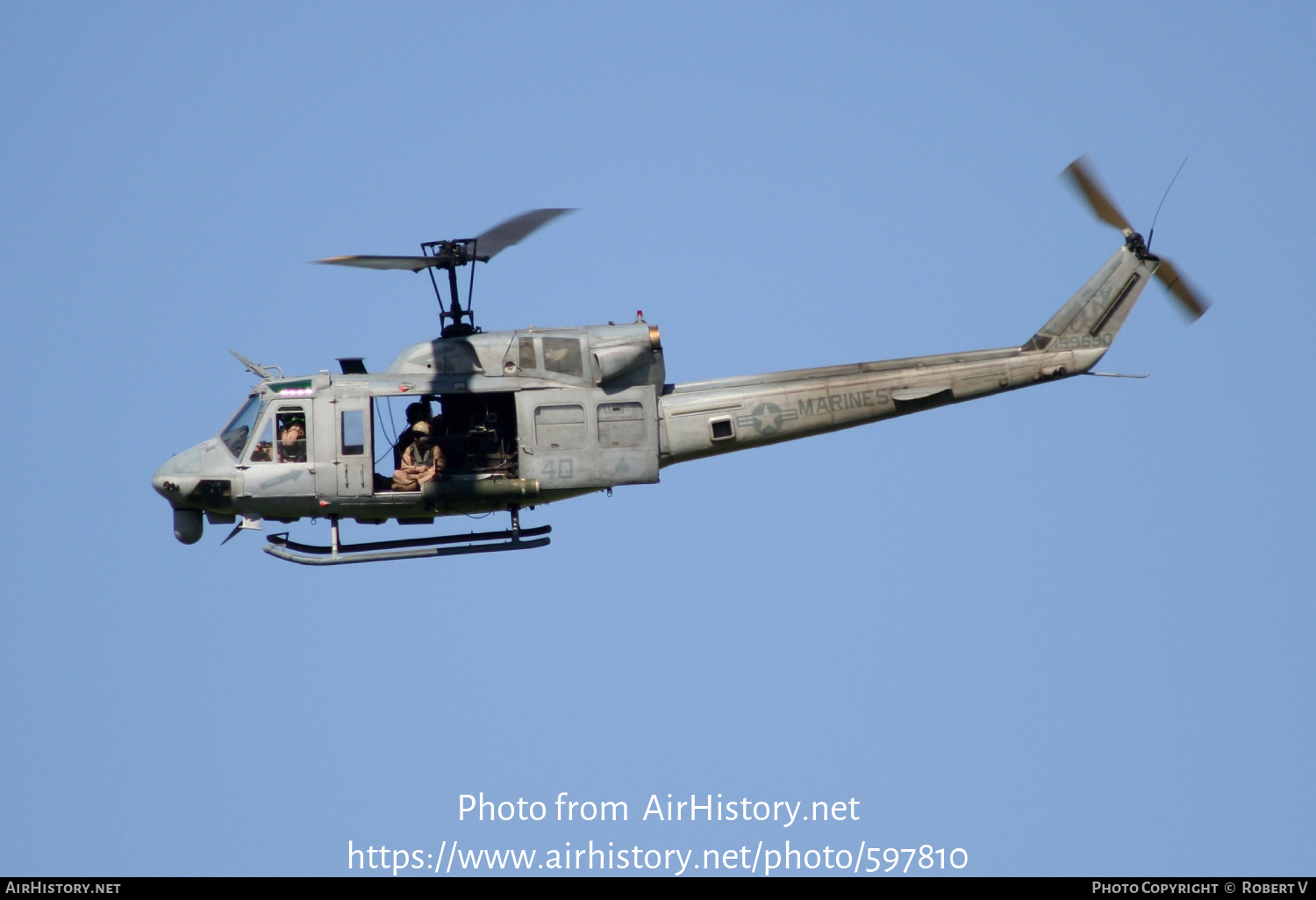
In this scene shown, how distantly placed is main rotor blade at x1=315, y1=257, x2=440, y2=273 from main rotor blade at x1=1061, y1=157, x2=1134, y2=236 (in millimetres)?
8411

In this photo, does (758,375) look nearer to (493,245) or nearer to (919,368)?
(919,368)

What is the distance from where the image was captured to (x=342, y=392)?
22266mm

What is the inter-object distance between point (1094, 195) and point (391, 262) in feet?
30.8

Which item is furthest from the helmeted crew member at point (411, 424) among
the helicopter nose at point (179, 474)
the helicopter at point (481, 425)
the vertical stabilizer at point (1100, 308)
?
the vertical stabilizer at point (1100, 308)

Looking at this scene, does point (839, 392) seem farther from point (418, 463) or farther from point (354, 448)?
point (354, 448)

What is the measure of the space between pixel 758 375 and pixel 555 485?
9.88ft

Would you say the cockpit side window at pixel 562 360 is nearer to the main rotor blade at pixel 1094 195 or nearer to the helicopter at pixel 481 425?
the helicopter at pixel 481 425

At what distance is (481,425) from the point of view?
22.5m

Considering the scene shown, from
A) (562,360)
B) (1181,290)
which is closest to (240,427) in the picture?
(562,360)

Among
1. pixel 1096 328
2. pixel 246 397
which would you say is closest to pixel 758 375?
pixel 1096 328
